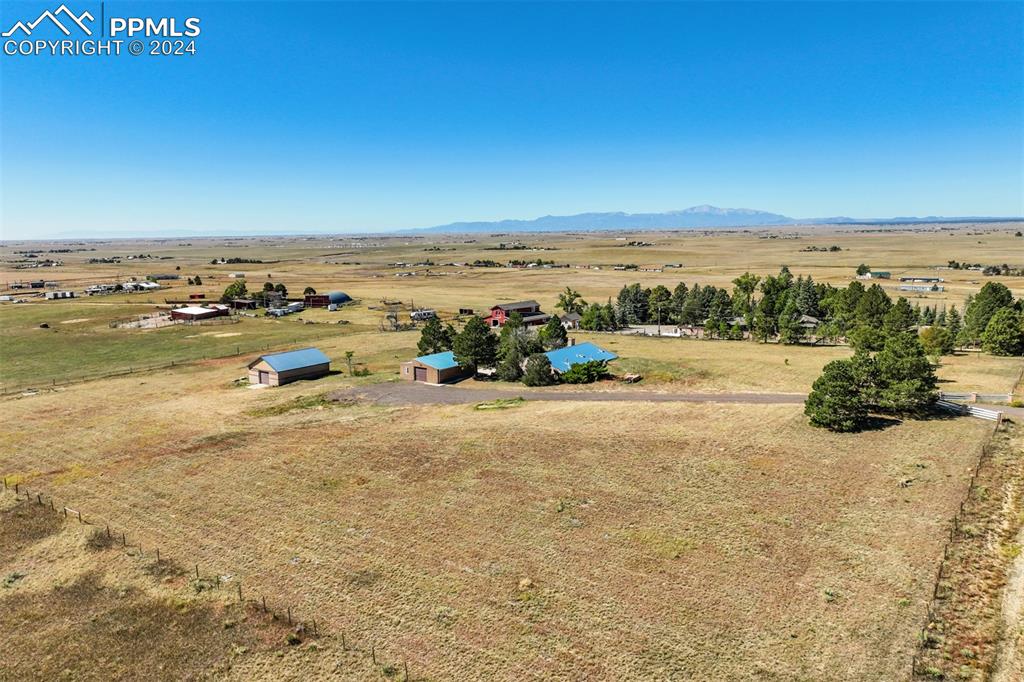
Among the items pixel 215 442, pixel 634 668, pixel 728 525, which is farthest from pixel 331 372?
pixel 634 668

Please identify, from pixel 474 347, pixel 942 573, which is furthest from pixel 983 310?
pixel 942 573

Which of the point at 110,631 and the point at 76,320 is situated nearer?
the point at 110,631

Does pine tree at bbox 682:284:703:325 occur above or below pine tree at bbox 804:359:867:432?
above

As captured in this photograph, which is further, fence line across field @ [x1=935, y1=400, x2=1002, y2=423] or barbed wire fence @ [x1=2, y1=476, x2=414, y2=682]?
fence line across field @ [x1=935, y1=400, x2=1002, y2=423]

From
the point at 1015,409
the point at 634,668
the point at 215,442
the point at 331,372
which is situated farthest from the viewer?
the point at 331,372

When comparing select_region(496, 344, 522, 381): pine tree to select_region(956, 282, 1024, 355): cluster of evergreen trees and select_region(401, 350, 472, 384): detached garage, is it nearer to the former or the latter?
select_region(401, 350, 472, 384): detached garage

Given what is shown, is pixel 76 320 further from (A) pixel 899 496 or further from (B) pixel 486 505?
(A) pixel 899 496

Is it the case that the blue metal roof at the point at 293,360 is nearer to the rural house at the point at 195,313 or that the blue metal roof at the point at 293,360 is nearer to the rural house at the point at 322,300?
the rural house at the point at 195,313

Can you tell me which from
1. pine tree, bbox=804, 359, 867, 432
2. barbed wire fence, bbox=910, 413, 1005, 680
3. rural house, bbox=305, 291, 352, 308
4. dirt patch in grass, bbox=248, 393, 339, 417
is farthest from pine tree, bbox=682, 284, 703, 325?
rural house, bbox=305, 291, 352, 308
